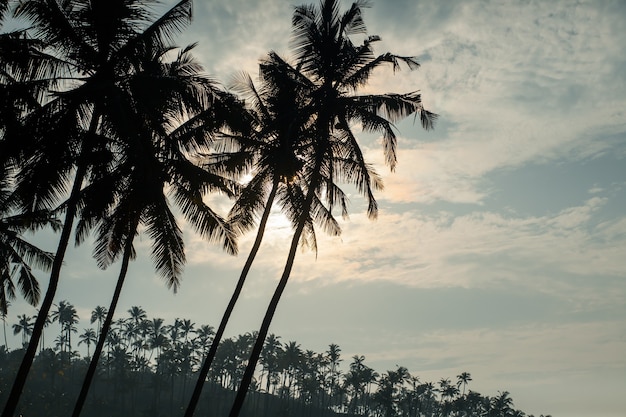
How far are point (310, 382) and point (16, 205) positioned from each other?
432 feet

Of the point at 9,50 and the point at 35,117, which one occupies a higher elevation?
the point at 9,50

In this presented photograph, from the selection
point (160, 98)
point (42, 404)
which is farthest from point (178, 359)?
point (160, 98)

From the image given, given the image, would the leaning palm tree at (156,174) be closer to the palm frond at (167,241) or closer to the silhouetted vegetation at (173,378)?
the palm frond at (167,241)

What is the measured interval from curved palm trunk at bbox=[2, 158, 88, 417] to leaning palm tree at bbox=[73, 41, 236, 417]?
1.70 m

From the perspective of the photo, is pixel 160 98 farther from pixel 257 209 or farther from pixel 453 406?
pixel 453 406

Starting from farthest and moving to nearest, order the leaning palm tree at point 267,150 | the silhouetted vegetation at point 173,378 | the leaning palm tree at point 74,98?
1. the silhouetted vegetation at point 173,378
2. the leaning palm tree at point 267,150
3. the leaning palm tree at point 74,98

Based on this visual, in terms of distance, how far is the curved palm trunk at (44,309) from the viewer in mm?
16094

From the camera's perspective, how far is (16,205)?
20.9 metres

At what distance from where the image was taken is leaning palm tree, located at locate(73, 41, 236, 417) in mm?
16953

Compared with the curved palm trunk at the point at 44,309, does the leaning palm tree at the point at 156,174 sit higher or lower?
higher

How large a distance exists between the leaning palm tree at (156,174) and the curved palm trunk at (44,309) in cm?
170

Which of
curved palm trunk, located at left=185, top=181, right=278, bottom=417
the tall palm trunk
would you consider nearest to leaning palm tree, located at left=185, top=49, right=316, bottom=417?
curved palm trunk, located at left=185, top=181, right=278, bottom=417

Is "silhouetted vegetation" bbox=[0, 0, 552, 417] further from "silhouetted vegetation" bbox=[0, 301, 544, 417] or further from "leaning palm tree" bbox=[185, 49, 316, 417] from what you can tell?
"silhouetted vegetation" bbox=[0, 301, 544, 417]

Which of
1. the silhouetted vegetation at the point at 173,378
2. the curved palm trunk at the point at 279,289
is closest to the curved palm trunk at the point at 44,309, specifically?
the curved palm trunk at the point at 279,289
